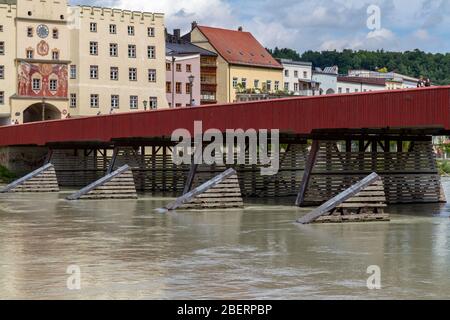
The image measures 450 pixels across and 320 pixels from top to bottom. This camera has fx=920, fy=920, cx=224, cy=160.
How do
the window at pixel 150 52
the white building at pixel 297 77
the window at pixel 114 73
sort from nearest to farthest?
1. the window at pixel 114 73
2. the window at pixel 150 52
3. the white building at pixel 297 77

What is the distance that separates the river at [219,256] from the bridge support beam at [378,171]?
3.62 meters

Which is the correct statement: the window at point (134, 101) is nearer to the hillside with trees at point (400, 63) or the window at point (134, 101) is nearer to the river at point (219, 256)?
the river at point (219, 256)

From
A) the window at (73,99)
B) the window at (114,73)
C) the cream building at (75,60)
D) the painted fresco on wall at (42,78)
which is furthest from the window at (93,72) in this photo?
the painted fresco on wall at (42,78)

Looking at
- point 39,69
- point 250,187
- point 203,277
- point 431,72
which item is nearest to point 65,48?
point 39,69

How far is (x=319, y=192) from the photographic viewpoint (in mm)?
36188

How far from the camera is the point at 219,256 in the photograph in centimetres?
1956

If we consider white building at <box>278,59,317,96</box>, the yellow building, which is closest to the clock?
the yellow building

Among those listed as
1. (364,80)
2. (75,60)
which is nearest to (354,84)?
(364,80)

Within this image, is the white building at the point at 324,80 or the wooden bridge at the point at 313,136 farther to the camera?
the white building at the point at 324,80

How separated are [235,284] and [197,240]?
25.1 ft

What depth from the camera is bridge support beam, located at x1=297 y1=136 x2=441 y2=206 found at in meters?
36.0

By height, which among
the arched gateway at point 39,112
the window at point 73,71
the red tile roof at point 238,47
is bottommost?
the arched gateway at point 39,112

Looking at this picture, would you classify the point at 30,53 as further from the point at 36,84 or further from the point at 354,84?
the point at 354,84

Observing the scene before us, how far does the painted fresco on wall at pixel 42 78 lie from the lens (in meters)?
82.8
